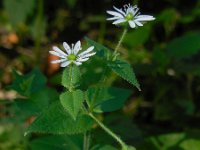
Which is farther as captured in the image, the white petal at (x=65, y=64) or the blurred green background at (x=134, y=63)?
the blurred green background at (x=134, y=63)

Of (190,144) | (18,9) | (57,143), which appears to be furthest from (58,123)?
(18,9)

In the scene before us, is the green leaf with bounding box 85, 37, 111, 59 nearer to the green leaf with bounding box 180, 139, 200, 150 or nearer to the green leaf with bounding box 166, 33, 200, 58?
the green leaf with bounding box 180, 139, 200, 150

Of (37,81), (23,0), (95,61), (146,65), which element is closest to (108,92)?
(95,61)

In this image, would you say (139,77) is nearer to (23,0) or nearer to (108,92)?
(23,0)

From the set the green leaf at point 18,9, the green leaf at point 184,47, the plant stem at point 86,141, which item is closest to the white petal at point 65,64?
the plant stem at point 86,141

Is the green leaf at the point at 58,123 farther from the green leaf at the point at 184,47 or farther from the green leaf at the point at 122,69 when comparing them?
the green leaf at the point at 184,47

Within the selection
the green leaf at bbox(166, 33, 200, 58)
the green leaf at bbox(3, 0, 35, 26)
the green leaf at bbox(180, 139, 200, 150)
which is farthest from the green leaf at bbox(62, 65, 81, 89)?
the green leaf at bbox(3, 0, 35, 26)

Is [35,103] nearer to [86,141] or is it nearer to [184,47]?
[86,141]
